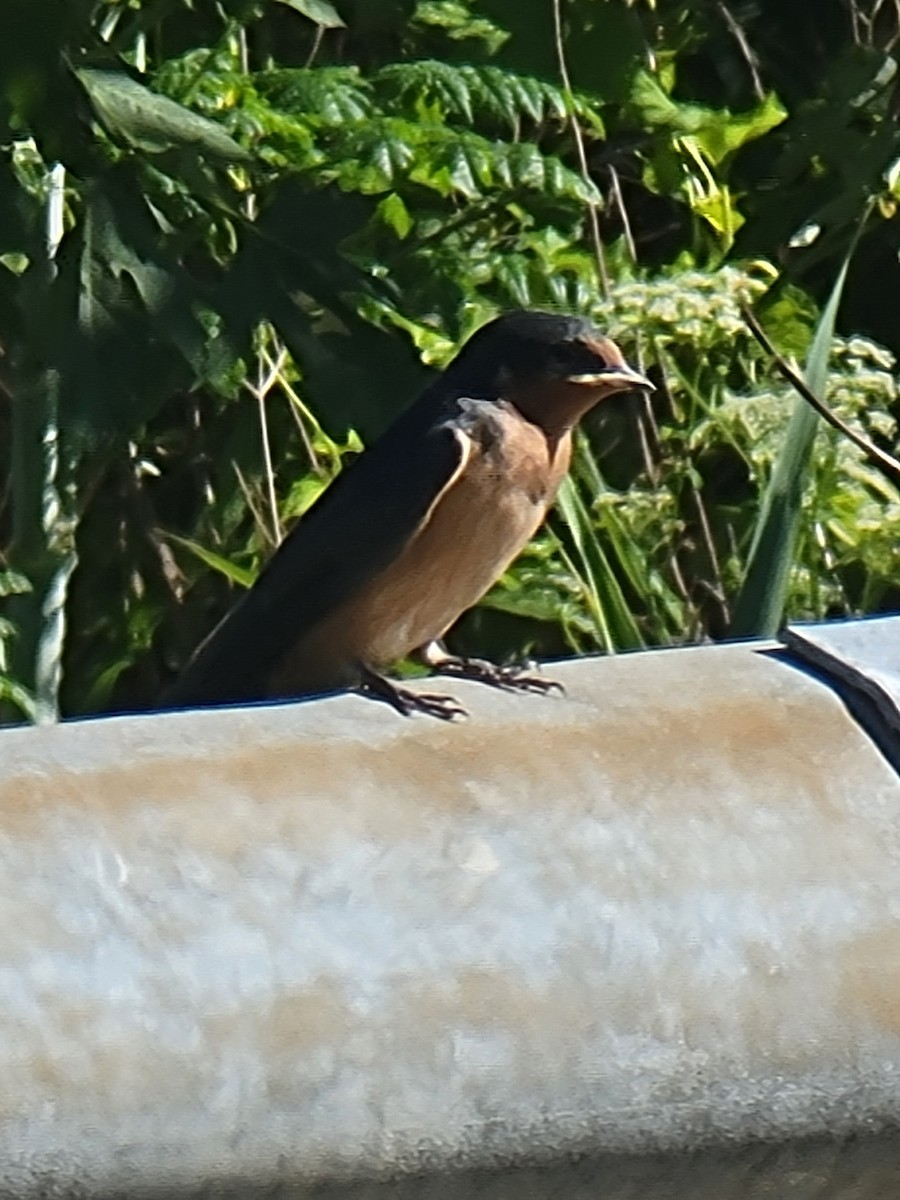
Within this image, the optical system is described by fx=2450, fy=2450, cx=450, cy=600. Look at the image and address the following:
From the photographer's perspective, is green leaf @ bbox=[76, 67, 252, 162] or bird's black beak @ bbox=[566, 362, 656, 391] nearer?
green leaf @ bbox=[76, 67, 252, 162]

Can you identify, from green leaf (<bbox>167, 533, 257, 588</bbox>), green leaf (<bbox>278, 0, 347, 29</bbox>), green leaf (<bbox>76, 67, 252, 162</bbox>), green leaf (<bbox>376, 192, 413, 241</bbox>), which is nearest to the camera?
green leaf (<bbox>76, 67, 252, 162</bbox>)

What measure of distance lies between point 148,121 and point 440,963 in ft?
5.53

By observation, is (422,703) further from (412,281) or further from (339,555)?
(412,281)

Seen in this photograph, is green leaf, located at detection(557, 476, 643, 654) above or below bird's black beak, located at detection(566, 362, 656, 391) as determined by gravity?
below

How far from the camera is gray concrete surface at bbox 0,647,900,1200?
1057 mm

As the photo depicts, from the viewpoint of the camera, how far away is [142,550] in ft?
12.8

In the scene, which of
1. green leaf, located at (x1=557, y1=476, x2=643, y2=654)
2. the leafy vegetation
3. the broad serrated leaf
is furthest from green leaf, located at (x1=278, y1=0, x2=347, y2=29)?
green leaf, located at (x1=557, y1=476, x2=643, y2=654)

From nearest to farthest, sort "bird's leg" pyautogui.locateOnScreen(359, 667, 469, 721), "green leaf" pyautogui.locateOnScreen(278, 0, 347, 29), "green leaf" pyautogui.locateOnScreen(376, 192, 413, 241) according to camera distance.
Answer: "bird's leg" pyautogui.locateOnScreen(359, 667, 469, 721), "green leaf" pyautogui.locateOnScreen(278, 0, 347, 29), "green leaf" pyautogui.locateOnScreen(376, 192, 413, 241)

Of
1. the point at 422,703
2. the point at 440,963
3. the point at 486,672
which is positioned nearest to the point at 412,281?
the point at 486,672

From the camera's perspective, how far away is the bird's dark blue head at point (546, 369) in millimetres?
2873

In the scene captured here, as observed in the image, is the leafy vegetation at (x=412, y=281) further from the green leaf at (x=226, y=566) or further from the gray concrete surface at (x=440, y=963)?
the gray concrete surface at (x=440, y=963)

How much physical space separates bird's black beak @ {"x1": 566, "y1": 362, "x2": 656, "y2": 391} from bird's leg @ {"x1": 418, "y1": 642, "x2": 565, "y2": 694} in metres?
0.35

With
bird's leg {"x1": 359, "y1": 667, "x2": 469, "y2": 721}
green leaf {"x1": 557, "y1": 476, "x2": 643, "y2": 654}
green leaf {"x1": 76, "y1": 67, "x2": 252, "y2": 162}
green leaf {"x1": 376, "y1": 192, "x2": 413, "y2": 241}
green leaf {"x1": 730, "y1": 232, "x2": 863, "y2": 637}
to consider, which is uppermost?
green leaf {"x1": 76, "y1": 67, "x2": 252, "y2": 162}

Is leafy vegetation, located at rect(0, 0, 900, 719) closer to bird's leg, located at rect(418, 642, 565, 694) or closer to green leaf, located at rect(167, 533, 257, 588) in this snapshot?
green leaf, located at rect(167, 533, 257, 588)
